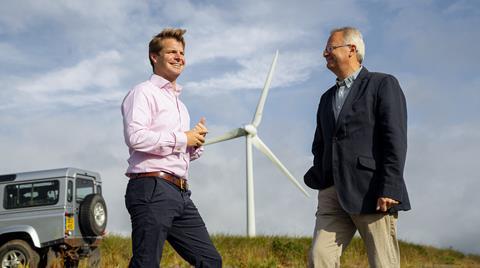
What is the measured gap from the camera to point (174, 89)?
4.18 meters

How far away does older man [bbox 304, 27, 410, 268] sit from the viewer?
4.07 meters

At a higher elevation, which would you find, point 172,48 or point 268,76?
point 268,76

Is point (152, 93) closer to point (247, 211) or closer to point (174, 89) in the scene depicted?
point (174, 89)

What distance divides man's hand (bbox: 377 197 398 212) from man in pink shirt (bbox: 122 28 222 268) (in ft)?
3.51

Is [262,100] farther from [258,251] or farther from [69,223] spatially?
[69,223]

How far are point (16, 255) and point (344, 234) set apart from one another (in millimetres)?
9263

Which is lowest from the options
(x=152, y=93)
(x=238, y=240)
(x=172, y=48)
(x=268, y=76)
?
(x=238, y=240)

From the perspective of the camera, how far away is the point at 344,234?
425cm

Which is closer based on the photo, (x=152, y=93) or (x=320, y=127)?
(x=152, y=93)

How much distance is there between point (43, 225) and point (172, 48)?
925cm

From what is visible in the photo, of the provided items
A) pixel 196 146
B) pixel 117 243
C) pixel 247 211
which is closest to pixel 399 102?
pixel 196 146

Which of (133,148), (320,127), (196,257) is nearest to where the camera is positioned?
(133,148)

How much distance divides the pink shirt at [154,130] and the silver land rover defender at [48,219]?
28.0ft

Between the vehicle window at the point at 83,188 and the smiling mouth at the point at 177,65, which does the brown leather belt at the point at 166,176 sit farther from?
the vehicle window at the point at 83,188
